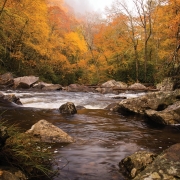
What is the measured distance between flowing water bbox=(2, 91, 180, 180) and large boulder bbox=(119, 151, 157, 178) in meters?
0.13

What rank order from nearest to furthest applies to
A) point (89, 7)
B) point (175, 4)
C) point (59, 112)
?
point (59, 112) → point (175, 4) → point (89, 7)

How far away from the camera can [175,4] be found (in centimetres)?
1469

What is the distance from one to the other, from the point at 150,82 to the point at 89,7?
160522 mm

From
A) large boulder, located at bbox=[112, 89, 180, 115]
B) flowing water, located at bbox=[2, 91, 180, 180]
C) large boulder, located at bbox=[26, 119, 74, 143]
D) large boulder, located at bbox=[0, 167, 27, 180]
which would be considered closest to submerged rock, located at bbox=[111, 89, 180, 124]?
large boulder, located at bbox=[112, 89, 180, 115]

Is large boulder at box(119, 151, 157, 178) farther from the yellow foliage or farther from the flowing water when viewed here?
the yellow foliage

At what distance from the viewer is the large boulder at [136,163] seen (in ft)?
11.3

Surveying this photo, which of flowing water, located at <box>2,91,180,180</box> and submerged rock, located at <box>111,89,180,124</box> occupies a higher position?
submerged rock, located at <box>111,89,180,124</box>


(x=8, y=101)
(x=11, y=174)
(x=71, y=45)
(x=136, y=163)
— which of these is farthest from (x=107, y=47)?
(x=11, y=174)

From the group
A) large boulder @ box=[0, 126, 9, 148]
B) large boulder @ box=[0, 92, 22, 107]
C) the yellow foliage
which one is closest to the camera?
large boulder @ box=[0, 126, 9, 148]

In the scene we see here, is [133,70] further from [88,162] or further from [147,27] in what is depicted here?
[88,162]

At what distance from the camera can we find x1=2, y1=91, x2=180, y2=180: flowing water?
12.1ft

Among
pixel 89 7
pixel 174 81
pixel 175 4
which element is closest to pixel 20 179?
pixel 174 81

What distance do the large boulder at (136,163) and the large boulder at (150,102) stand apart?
197 inches

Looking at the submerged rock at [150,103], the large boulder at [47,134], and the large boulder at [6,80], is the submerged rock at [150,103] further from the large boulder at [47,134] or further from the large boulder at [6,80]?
the large boulder at [6,80]
